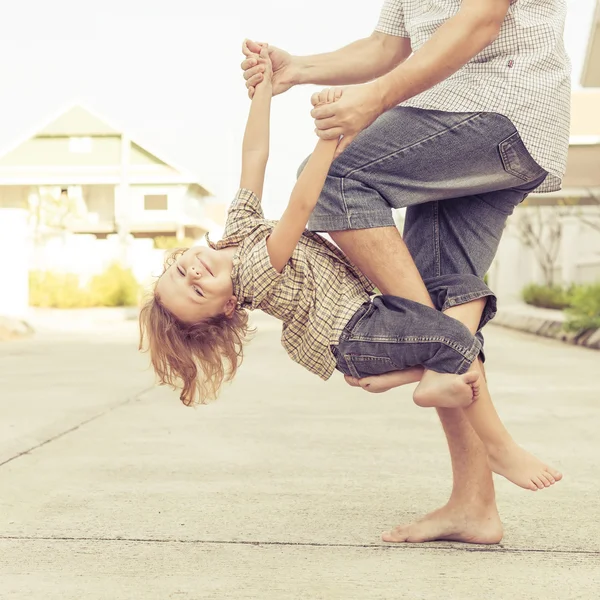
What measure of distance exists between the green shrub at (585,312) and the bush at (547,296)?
4.45 meters

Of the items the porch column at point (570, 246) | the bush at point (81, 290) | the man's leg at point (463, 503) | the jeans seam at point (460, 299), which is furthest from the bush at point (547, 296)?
the jeans seam at point (460, 299)

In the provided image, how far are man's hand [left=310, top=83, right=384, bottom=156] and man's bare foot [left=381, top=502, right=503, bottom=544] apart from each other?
4.18ft

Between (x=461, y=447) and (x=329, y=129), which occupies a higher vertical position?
(x=329, y=129)

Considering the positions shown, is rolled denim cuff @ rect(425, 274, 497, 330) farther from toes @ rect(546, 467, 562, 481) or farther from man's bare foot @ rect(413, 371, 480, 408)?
toes @ rect(546, 467, 562, 481)

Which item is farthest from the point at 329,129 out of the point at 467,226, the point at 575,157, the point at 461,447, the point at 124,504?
the point at 575,157

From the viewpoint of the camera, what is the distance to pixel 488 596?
256 cm

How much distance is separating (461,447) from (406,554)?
36cm

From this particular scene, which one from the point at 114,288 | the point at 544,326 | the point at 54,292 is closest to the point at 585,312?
the point at 544,326

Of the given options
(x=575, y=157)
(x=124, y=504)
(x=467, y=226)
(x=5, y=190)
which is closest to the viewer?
(x=467, y=226)

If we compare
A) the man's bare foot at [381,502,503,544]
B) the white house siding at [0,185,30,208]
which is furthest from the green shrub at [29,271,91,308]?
the white house siding at [0,185,30,208]

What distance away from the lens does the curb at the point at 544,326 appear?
1238cm

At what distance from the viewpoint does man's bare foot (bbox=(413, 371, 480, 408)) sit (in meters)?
2.59

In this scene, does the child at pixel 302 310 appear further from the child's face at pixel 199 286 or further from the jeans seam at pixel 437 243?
the jeans seam at pixel 437 243

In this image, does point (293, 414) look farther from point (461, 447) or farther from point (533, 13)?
point (533, 13)
